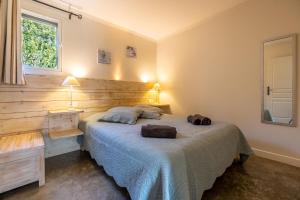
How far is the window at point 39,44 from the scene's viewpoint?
7.89ft

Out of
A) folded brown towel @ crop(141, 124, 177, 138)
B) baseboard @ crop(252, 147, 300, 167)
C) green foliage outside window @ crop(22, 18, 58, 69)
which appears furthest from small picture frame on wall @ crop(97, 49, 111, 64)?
baseboard @ crop(252, 147, 300, 167)

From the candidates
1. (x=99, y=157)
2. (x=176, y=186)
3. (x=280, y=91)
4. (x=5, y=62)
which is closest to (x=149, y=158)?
(x=176, y=186)

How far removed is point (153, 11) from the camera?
115 inches

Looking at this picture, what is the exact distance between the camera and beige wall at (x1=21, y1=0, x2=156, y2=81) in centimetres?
269

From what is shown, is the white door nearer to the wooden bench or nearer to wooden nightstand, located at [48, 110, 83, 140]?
wooden nightstand, located at [48, 110, 83, 140]

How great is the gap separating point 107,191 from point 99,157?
0.41 meters

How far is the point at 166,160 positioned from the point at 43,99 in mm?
2270

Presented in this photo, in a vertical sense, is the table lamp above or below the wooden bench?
above

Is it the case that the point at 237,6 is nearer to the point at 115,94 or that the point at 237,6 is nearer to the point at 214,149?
the point at 214,149

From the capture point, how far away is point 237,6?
9.00 feet

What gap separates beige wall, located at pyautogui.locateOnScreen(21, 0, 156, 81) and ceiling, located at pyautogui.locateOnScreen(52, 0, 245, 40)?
0.81ft

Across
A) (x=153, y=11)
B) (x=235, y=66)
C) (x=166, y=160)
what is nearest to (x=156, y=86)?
(x=153, y=11)

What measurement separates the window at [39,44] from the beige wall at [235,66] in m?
2.60

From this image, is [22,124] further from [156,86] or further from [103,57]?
[156,86]
